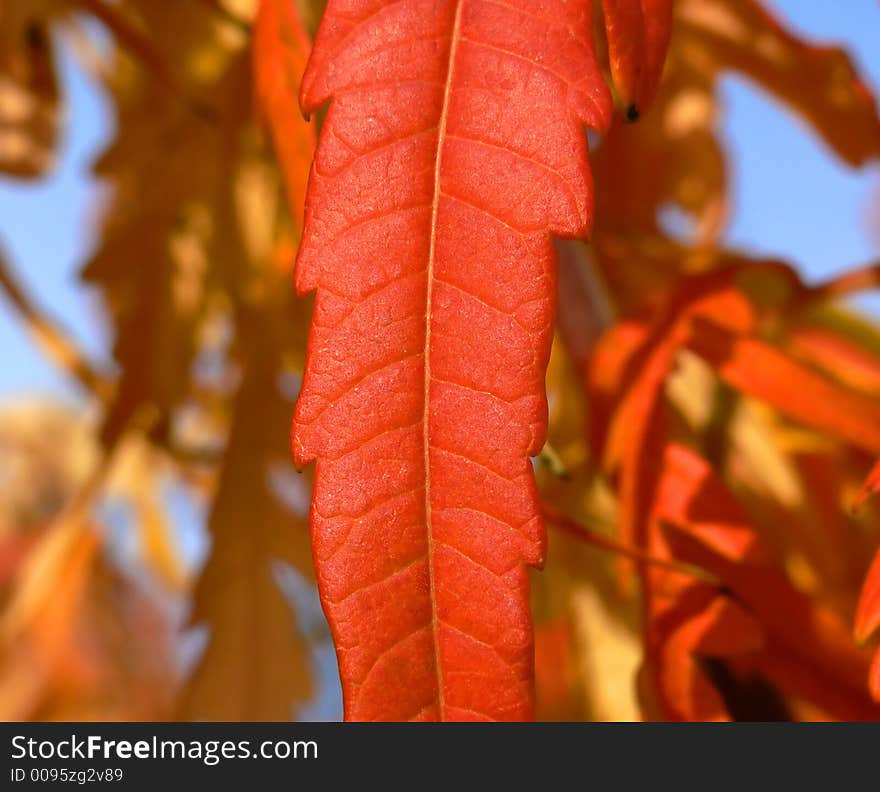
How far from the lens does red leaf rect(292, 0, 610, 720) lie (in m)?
0.34

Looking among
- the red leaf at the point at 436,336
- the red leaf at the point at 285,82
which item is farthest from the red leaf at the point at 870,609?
the red leaf at the point at 285,82

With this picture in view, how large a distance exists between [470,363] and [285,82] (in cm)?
17

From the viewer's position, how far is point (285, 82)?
45cm

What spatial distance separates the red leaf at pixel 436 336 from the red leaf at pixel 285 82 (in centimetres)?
7

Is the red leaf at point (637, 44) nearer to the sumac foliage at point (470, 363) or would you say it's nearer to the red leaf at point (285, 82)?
the sumac foliage at point (470, 363)

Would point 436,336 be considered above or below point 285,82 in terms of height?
below

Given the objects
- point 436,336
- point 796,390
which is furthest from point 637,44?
point 796,390

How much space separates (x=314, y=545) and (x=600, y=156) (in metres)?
0.73

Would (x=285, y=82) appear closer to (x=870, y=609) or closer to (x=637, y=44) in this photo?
(x=637, y=44)

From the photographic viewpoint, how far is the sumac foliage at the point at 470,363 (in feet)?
1.14
